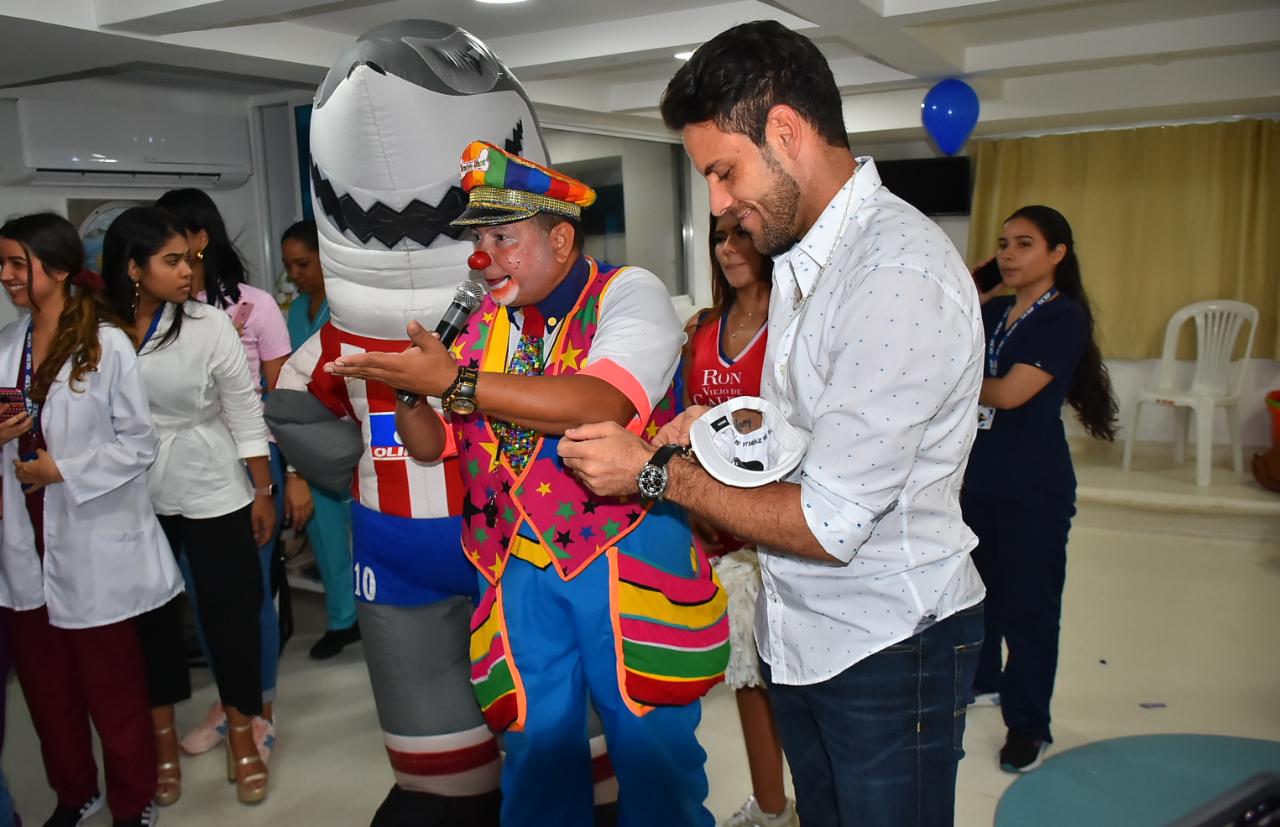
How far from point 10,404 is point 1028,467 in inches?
93.7

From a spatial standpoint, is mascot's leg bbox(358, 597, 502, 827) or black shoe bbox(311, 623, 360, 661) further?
black shoe bbox(311, 623, 360, 661)

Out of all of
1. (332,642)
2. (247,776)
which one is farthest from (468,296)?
(332,642)

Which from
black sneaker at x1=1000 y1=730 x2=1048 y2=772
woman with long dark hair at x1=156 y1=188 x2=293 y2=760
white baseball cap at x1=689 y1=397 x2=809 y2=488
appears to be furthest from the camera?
woman with long dark hair at x1=156 y1=188 x2=293 y2=760

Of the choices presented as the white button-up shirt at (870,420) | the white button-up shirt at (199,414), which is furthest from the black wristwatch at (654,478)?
the white button-up shirt at (199,414)

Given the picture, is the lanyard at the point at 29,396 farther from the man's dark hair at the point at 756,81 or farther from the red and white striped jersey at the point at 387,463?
the man's dark hair at the point at 756,81

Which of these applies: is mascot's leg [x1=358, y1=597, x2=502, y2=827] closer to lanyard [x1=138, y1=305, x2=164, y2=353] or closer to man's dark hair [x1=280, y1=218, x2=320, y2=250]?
lanyard [x1=138, y1=305, x2=164, y2=353]

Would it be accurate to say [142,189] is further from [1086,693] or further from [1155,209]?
[1155,209]

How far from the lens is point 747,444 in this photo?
1231 millimetres

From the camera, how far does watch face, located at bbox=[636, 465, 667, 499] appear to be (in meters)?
1.22

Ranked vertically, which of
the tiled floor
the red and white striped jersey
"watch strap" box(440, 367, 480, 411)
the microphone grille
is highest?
the microphone grille

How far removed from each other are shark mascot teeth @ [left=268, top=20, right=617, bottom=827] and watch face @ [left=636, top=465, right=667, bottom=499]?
682 mm

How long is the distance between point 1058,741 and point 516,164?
7.38ft

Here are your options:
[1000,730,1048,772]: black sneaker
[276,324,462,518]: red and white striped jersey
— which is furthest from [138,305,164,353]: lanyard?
[1000,730,1048,772]: black sneaker

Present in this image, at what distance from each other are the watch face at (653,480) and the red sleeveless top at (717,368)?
87cm
